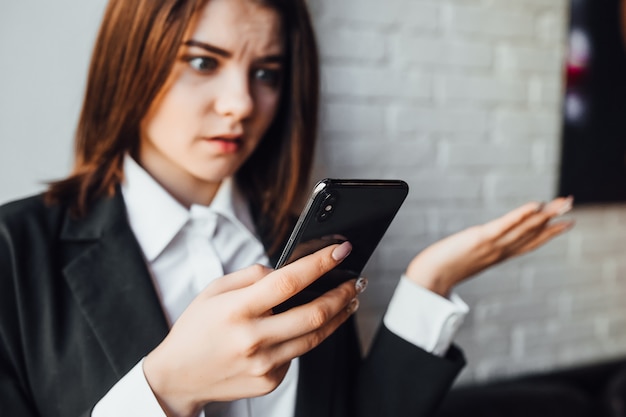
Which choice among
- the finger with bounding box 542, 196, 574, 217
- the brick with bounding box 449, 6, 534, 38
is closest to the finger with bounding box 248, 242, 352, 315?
the finger with bounding box 542, 196, 574, 217

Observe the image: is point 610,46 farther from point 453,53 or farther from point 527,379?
point 527,379

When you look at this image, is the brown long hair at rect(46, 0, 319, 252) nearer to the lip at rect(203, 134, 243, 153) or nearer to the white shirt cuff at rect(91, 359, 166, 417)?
the lip at rect(203, 134, 243, 153)

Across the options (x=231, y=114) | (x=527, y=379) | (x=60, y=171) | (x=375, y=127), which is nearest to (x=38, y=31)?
(x=60, y=171)

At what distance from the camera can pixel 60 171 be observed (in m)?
0.87

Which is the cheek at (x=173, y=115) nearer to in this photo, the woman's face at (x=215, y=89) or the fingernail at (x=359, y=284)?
the woman's face at (x=215, y=89)

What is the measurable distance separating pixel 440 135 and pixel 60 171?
73cm

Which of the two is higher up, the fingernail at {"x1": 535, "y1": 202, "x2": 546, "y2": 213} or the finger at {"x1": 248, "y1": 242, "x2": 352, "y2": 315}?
the finger at {"x1": 248, "y1": 242, "x2": 352, "y2": 315}

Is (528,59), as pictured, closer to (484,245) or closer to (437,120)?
(437,120)

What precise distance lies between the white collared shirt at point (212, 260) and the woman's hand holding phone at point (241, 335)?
0.68 feet

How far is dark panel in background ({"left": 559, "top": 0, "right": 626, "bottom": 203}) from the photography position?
132cm

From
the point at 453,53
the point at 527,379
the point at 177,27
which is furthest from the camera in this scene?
the point at 527,379

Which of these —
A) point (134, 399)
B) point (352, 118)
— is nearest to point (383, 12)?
point (352, 118)

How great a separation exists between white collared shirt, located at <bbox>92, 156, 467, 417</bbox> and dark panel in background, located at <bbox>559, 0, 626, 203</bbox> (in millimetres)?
665

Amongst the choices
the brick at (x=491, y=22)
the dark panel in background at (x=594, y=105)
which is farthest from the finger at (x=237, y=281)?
the dark panel in background at (x=594, y=105)
